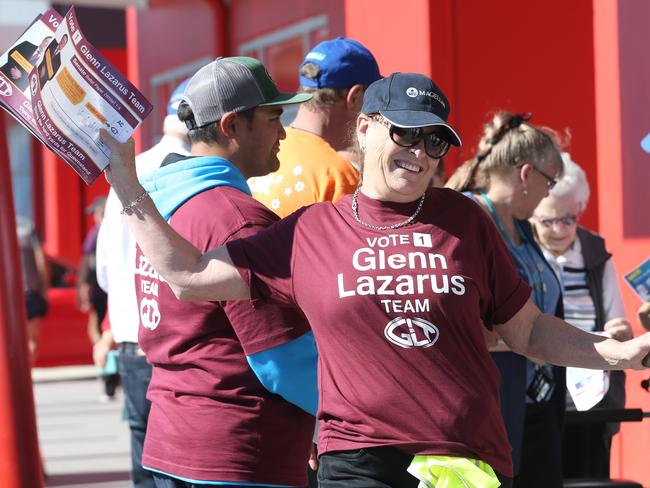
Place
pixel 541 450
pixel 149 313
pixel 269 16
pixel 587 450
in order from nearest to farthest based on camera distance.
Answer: pixel 149 313
pixel 541 450
pixel 587 450
pixel 269 16

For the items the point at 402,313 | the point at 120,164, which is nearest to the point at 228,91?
the point at 120,164

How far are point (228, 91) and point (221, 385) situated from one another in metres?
0.79

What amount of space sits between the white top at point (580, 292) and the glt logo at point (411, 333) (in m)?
2.76

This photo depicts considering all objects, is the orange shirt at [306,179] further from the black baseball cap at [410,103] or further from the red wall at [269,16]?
the red wall at [269,16]

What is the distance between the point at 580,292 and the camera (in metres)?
5.50

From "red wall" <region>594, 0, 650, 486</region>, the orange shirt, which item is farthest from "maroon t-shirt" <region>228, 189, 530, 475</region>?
"red wall" <region>594, 0, 650, 486</region>

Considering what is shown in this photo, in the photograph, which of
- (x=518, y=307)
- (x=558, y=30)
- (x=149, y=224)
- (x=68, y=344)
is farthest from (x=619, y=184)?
(x=68, y=344)

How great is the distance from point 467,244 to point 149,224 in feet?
2.43

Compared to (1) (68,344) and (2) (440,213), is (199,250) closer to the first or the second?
(2) (440,213)

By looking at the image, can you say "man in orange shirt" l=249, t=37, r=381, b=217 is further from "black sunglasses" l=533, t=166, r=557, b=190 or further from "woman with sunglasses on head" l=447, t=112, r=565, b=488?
"black sunglasses" l=533, t=166, r=557, b=190

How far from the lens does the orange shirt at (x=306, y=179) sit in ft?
12.6

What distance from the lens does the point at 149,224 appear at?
2900mm

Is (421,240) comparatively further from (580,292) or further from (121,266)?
(580,292)

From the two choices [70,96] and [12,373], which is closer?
[70,96]
